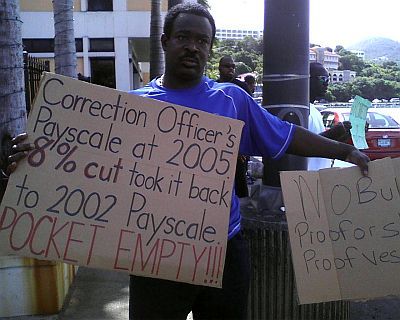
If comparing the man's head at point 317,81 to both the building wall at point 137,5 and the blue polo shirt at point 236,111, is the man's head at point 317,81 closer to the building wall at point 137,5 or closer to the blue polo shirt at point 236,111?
the blue polo shirt at point 236,111

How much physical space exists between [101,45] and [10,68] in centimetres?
1563

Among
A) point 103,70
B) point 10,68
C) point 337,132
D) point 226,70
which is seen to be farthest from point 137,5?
point 337,132

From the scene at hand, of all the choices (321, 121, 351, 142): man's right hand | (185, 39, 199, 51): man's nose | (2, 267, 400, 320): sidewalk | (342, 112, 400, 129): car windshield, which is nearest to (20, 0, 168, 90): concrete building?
(342, 112, 400, 129): car windshield

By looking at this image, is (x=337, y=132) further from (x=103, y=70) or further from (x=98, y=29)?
(x=103, y=70)

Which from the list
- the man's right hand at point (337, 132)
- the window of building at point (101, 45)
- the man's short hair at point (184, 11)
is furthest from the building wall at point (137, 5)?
the man's short hair at point (184, 11)

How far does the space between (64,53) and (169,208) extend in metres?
5.81

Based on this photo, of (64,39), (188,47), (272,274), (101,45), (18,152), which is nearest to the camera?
(18,152)

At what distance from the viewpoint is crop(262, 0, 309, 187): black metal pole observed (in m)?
2.97

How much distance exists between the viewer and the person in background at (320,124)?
8.71 feet

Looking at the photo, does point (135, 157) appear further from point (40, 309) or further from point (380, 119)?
point (380, 119)

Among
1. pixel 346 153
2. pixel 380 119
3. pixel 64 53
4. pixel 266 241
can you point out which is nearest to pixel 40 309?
pixel 266 241

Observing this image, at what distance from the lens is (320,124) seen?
354 cm

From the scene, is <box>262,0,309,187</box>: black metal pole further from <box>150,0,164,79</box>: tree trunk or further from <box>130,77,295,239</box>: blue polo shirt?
<box>150,0,164,79</box>: tree trunk

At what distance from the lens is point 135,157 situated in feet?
6.40
